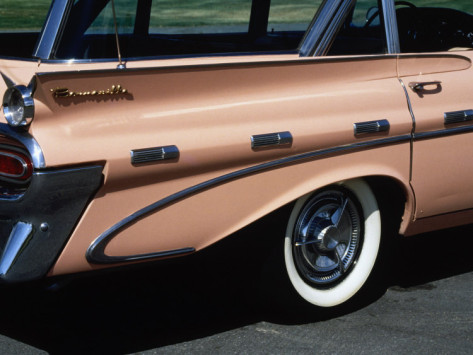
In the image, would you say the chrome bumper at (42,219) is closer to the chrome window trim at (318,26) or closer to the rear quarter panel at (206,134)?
the rear quarter panel at (206,134)

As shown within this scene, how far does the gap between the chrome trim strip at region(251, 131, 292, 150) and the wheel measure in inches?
15.1

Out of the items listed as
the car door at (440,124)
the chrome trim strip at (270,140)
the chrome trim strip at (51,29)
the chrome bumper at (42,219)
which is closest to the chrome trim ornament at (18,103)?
the chrome bumper at (42,219)

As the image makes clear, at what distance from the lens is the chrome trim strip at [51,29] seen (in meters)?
3.63

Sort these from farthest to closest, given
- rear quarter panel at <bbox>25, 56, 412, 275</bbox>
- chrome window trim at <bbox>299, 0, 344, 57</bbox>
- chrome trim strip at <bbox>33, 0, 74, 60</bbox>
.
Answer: chrome window trim at <bbox>299, 0, 344, 57</bbox>, chrome trim strip at <bbox>33, 0, 74, 60</bbox>, rear quarter panel at <bbox>25, 56, 412, 275</bbox>

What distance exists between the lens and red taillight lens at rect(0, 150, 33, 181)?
3275 millimetres

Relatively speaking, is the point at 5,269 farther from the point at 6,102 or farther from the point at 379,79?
the point at 379,79

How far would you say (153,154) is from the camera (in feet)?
11.2

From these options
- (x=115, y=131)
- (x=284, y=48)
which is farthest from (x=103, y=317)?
(x=284, y=48)

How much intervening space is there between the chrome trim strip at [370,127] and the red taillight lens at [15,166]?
58.0 inches

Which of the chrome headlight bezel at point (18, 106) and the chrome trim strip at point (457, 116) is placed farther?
the chrome trim strip at point (457, 116)

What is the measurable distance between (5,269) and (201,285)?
156cm

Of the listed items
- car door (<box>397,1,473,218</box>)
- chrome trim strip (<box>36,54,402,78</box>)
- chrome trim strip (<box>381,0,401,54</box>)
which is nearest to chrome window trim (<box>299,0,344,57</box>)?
chrome trim strip (<box>36,54,402,78</box>)

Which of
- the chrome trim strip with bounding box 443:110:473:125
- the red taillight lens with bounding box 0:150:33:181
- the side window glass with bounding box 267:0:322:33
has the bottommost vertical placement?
the chrome trim strip with bounding box 443:110:473:125

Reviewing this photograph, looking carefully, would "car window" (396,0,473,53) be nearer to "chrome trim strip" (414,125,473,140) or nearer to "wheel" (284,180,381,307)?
"chrome trim strip" (414,125,473,140)
